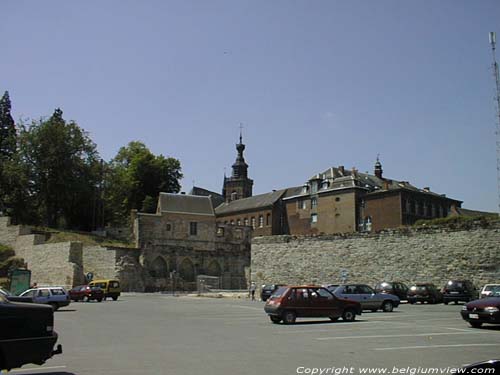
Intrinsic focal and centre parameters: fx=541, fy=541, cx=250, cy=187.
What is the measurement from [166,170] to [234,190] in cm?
3893

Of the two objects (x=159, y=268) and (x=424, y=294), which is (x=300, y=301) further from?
(x=159, y=268)

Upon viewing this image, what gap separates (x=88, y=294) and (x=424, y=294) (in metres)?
23.7

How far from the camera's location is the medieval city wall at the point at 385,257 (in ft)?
113

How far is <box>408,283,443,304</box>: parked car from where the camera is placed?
1361 inches

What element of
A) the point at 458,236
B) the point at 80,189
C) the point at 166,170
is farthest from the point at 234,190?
the point at 458,236

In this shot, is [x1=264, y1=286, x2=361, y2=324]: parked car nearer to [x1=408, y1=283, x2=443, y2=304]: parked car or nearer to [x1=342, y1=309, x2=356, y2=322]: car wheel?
[x1=342, y1=309, x2=356, y2=322]: car wheel

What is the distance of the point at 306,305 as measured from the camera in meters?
20.1

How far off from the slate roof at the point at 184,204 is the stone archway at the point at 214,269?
9.59m

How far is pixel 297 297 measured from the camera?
66.1 ft

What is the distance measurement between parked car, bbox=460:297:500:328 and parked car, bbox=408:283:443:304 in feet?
57.3

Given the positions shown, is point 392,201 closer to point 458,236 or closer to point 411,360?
point 458,236

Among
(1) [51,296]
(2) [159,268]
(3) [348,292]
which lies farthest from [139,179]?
(3) [348,292]

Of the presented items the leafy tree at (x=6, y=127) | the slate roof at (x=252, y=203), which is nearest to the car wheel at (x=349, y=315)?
the leafy tree at (x=6, y=127)

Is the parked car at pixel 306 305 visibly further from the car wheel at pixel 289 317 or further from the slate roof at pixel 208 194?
the slate roof at pixel 208 194
